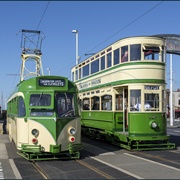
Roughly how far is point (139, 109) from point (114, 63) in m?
2.71

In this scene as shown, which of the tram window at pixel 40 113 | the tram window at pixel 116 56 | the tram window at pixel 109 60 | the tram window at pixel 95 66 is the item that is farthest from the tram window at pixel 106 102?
the tram window at pixel 40 113

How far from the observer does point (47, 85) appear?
12.5 metres

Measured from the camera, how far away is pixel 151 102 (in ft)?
49.3

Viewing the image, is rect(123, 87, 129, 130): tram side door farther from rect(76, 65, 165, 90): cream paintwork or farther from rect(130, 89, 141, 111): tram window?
rect(130, 89, 141, 111): tram window

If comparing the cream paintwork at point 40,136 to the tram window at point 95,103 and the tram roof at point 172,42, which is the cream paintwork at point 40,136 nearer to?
the tram window at point 95,103

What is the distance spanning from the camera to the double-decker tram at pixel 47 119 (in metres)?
12.0

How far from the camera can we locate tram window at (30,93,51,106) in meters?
12.3

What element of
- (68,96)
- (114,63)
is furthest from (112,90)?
(68,96)

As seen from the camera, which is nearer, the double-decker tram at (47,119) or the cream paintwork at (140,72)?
the double-decker tram at (47,119)

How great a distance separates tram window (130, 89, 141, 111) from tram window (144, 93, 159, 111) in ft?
0.89

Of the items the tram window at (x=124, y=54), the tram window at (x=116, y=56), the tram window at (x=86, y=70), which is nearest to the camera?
the tram window at (x=124, y=54)

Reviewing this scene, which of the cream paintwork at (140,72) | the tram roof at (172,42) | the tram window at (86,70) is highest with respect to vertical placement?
the tram roof at (172,42)

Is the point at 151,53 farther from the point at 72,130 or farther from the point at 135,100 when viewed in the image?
the point at 72,130

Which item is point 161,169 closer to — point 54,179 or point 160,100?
point 54,179
